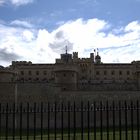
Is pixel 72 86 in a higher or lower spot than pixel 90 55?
lower

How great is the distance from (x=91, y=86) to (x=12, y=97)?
50.5ft

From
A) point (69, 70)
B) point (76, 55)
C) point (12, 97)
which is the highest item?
point (76, 55)

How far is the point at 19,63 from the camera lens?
84.8 m

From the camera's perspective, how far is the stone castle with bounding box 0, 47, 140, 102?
134ft

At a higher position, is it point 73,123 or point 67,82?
point 67,82

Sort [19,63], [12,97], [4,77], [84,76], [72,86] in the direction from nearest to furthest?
1. [12,97]
2. [4,77]
3. [72,86]
4. [84,76]
5. [19,63]

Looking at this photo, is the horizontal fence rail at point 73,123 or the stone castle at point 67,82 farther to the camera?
the stone castle at point 67,82

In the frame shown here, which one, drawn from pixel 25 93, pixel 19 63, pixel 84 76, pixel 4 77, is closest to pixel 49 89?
pixel 25 93

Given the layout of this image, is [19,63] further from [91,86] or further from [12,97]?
[12,97]

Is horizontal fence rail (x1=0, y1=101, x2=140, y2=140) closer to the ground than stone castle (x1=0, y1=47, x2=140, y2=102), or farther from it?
closer to the ground

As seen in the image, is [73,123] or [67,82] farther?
[67,82]

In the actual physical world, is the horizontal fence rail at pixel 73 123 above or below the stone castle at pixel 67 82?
below

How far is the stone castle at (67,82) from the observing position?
40.9 m

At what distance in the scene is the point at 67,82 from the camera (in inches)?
2004
